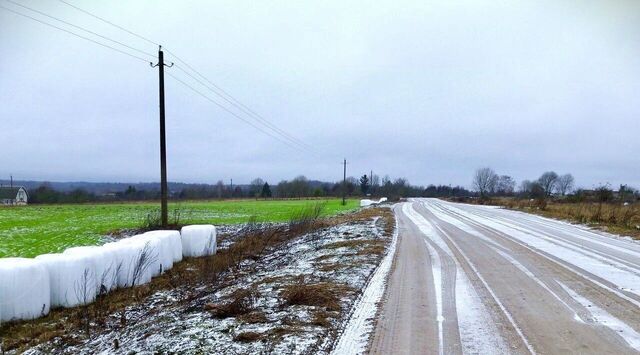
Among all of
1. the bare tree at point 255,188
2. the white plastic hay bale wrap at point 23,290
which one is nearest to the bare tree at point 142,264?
the white plastic hay bale wrap at point 23,290

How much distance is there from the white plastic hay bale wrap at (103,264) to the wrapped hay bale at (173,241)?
3.12 metres

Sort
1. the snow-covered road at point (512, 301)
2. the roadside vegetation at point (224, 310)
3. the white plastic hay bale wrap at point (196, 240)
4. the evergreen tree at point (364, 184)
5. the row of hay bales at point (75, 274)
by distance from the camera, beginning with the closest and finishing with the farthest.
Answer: the snow-covered road at point (512, 301), the roadside vegetation at point (224, 310), the row of hay bales at point (75, 274), the white plastic hay bale wrap at point (196, 240), the evergreen tree at point (364, 184)

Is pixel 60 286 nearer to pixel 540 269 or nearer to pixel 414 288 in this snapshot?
pixel 414 288

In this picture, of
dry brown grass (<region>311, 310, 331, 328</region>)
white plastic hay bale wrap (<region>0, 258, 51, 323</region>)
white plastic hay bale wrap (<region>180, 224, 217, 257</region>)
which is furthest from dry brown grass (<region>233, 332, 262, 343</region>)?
white plastic hay bale wrap (<region>180, 224, 217, 257</region>)

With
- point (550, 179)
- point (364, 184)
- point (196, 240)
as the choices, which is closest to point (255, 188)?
point (364, 184)

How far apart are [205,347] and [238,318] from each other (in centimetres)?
124

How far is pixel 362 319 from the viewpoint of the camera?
22.5ft

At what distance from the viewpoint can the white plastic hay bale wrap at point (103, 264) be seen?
1034 cm

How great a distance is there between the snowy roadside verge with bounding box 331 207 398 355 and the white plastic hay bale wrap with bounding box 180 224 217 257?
841 cm

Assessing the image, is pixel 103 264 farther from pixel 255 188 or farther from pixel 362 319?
pixel 255 188

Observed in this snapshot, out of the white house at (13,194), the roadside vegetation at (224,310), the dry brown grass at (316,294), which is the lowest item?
the roadside vegetation at (224,310)

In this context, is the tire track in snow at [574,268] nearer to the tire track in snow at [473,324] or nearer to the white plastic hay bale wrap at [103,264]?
the tire track in snow at [473,324]

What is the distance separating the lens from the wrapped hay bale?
1447cm

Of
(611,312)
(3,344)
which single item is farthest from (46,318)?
(611,312)
